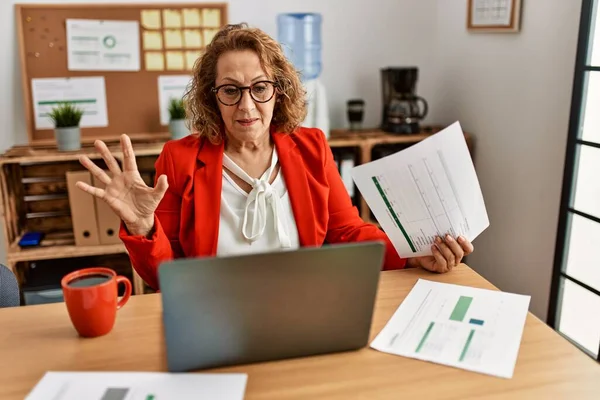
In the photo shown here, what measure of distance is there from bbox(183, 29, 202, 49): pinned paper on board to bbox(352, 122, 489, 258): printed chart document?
186cm

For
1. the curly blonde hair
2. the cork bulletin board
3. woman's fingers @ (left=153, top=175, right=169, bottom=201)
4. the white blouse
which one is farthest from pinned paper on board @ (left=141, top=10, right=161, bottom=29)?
→ woman's fingers @ (left=153, top=175, right=169, bottom=201)

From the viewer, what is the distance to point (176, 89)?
9.31 ft

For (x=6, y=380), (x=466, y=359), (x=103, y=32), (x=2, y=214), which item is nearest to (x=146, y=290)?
(x=2, y=214)

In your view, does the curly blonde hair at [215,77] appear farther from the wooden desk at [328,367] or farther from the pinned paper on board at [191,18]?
the pinned paper on board at [191,18]

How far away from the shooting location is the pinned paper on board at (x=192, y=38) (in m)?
2.80

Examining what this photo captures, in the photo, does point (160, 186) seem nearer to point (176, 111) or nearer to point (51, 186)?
point (176, 111)

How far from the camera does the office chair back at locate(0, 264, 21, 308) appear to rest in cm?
138

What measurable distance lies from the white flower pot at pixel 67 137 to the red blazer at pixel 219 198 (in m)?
1.16

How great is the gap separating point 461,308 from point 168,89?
206 cm

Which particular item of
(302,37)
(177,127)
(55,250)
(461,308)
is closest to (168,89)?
(177,127)

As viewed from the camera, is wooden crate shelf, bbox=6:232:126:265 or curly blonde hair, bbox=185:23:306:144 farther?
wooden crate shelf, bbox=6:232:126:265

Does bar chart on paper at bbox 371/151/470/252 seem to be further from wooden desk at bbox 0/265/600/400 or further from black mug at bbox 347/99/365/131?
black mug at bbox 347/99/365/131

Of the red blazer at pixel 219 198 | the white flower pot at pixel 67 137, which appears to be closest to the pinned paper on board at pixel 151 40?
the white flower pot at pixel 67 137

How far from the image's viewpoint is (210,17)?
280 centimetres
